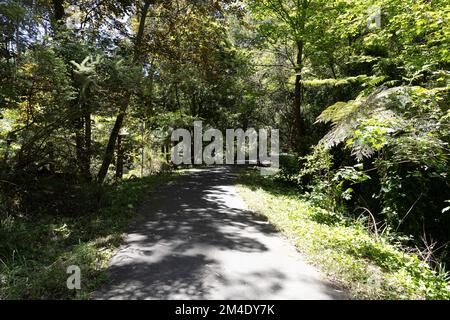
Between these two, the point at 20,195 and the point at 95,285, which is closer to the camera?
the point at 95,285

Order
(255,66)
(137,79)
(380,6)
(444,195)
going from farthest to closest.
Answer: (255,66)
(137,79)
(380,6)
(444,195)

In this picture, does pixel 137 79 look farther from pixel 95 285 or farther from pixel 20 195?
pixel 95 285

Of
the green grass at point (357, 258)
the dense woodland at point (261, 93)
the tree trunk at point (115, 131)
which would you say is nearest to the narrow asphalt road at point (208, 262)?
the green grass at point (357, 258)

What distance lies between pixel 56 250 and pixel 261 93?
10230 millimetres

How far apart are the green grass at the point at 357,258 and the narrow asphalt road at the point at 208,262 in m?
0.25

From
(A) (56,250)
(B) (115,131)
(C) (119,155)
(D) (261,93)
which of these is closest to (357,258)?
(A) (56,250)

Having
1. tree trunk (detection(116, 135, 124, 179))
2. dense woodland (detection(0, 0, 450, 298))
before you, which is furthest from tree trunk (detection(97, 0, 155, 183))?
tree trunk (detection(116, 135, 124, 179))

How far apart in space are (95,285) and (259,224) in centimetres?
379

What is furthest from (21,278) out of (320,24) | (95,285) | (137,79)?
(320,24)

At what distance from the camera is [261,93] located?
13414mm

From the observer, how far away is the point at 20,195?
6.74 m

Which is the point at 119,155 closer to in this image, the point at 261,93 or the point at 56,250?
the point at 261,93

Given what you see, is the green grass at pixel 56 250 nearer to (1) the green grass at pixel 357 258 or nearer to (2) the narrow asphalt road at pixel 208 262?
(2) the narrow asphalt road at pixel 208 262

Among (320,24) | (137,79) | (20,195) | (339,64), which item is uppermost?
(320,24)
